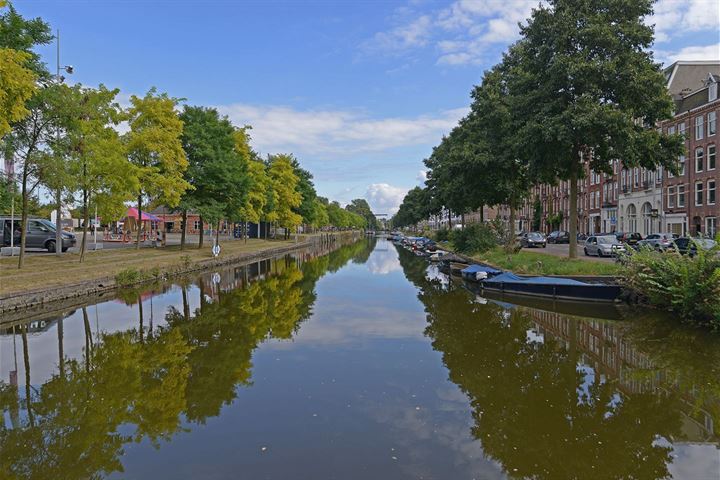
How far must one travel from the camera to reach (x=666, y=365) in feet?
32.2

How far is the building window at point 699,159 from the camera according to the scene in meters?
46.0

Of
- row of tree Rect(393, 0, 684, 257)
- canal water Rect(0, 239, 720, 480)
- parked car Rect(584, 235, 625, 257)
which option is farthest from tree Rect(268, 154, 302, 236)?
canal water Rect(0, 239, 720, 480)

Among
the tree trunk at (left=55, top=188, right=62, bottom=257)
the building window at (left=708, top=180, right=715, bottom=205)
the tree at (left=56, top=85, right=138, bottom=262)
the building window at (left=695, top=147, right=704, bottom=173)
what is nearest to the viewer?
the tree at (left=56, top=85, right=138, bottom=262)

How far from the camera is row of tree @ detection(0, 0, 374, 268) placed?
17100 millimetres

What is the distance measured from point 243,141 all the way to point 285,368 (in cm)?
3907

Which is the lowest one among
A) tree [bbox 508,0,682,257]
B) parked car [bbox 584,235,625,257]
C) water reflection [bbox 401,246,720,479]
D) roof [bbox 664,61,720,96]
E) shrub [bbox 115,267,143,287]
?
water reflection [bbox 401,246,720,479]

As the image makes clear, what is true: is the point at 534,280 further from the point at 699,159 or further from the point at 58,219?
the point at 699,159

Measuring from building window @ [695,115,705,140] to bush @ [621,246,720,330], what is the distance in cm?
3866

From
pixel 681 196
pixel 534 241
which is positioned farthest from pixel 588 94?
pixel 681 196

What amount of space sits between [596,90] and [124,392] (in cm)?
2117

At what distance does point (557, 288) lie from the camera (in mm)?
18484

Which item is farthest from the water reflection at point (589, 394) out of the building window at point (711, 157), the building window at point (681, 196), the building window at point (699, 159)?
the building window at point (681, 196)

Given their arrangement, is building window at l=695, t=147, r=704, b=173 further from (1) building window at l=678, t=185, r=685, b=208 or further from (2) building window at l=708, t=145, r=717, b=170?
(1) building window at l=678, t=185, r=685, b=208

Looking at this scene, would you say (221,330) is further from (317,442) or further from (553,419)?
(553,419)
